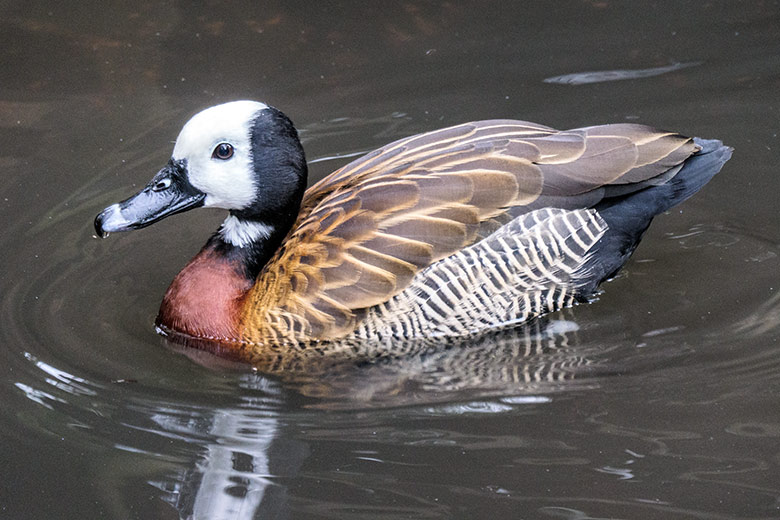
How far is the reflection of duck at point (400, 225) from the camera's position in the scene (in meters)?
5.41

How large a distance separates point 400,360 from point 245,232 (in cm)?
104

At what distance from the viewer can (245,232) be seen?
→ 18.9 feet

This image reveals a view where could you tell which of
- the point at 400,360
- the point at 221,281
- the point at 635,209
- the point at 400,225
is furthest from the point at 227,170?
the point at 635,209

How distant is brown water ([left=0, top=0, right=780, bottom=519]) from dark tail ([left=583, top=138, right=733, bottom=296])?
0.80ft

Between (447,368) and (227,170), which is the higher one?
(227,170)

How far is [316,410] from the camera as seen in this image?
5062mm

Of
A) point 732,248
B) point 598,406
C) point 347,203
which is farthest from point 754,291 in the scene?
point 347,203

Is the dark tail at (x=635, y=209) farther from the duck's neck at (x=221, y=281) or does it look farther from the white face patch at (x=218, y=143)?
the white face patch at (x=218, y=143)

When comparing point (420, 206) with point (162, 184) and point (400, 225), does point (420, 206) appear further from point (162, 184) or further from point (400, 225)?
point (162, 184)

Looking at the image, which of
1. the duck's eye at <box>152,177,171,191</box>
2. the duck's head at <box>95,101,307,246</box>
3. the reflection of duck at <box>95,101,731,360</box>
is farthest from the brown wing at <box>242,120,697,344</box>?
the duck's eye at <box>152,177,171,191</box>

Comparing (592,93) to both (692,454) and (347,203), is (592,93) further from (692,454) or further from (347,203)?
(692,454)

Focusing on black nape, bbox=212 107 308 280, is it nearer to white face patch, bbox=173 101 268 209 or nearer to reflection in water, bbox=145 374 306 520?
white face patch, bbox=173 101 268 209

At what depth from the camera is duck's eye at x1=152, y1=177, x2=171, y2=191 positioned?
553 centimetres

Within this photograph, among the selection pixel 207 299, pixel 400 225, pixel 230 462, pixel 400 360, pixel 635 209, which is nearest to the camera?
pixel 230 462
